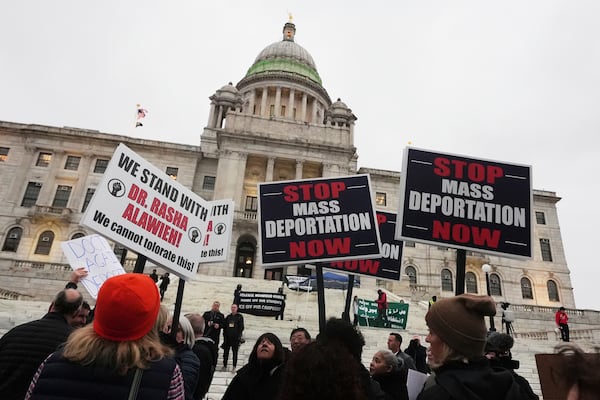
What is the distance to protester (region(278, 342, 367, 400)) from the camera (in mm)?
1676

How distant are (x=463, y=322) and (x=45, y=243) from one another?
39.4m

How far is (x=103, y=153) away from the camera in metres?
38.7

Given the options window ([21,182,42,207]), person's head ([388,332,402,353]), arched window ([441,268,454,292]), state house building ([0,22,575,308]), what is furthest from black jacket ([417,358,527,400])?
window ([21,182,42,207])

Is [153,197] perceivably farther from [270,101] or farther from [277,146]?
[270,101]

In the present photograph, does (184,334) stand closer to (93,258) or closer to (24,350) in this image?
(24,350)

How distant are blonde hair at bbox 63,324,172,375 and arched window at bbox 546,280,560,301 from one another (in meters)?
45.5

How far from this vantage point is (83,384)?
2.01 meters

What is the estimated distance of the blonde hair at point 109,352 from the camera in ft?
6.64

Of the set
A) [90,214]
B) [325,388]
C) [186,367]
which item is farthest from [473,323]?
[90,214]

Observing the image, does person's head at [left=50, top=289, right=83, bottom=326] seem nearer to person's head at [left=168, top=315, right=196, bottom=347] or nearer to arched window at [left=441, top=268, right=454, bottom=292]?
person's head at [left=168, top=315, right=196, bottom=347]

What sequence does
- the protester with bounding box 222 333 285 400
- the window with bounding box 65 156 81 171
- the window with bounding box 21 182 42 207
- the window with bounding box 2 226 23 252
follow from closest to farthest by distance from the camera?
1. the protester with bounding box 222 333 285 400
2. the window with bounding box 2 226 23 252
3. the window with bounding box 21 182 42 207
4. the window with bounding box 65 156 81 171

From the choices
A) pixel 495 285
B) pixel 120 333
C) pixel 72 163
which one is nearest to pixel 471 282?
pixel 495 285

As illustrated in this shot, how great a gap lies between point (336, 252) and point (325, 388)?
421 cm

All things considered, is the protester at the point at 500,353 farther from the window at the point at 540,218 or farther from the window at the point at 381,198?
the window at the point at 540,218
